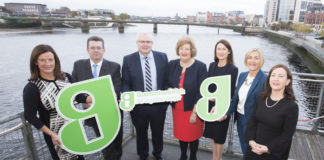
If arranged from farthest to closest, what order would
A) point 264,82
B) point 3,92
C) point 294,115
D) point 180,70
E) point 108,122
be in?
1. point 3,92
2. point 180,70
3. point 108,122
4. point 264,82
5. point 294,115

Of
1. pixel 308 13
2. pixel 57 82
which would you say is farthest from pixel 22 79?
pixel 308 13

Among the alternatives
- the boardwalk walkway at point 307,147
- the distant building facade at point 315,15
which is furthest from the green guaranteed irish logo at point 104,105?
the distant building facade at point 315,15

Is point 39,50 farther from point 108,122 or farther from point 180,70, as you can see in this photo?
point 180,70

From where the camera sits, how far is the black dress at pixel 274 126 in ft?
6.62

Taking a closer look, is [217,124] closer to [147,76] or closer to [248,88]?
[248,88]

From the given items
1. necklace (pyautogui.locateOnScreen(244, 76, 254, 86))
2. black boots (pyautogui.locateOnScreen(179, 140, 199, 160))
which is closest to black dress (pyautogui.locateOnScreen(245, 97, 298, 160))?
necklace (pyautogui.locateOnScreen(244, 76, 254, 86))

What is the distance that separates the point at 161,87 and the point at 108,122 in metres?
0.91

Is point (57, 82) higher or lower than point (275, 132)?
higher

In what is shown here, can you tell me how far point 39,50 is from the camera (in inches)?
88.4

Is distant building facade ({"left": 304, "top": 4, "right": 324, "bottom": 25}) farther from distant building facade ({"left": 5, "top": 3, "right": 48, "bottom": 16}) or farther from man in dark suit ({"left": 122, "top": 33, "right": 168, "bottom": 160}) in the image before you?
distant building facade ({"left": 5, "top": 3, "right": 48, "bottom": 16})

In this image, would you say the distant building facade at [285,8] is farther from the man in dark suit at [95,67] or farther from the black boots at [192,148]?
the man in dark suit at [95,67]

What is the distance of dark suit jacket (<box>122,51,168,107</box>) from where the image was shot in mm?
2979

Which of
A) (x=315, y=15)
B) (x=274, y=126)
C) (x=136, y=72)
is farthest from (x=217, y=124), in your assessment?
(x=315, y=15)

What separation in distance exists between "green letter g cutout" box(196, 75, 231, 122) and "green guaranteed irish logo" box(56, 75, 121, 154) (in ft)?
3.80
